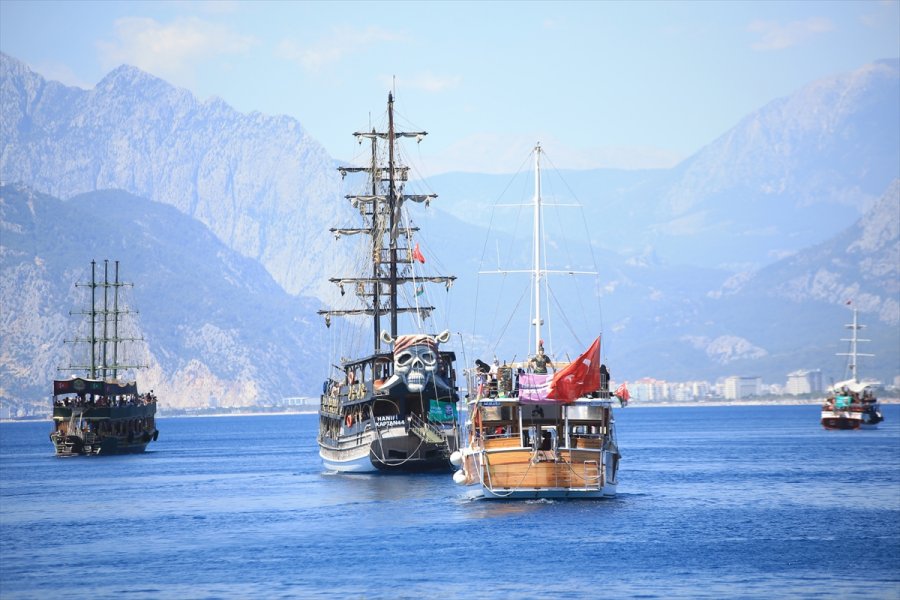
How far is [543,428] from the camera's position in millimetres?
81562

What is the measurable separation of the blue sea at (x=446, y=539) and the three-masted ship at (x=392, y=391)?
2796mm

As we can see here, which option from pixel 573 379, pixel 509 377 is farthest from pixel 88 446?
pixel 573 379

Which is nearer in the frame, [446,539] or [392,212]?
[446,539]

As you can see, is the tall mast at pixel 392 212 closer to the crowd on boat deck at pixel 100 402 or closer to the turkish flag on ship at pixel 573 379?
the turkish flag on ship at pixel 573 379

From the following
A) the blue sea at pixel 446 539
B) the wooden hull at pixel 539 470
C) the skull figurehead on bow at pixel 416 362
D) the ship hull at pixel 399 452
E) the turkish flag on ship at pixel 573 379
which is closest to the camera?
the blue sea at pixel 446 539

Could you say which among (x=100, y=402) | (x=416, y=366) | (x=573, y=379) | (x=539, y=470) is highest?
(x=416, y=366)

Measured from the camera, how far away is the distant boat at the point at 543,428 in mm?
80438

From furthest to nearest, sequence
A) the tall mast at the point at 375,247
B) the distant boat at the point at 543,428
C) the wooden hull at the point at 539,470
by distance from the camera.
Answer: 1. the tall mast at the point at 375,247
2. the wooden hull at the point at 539,470
3. the distant boat at the point at 543,428

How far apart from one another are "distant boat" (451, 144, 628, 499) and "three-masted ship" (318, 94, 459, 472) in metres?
20.9

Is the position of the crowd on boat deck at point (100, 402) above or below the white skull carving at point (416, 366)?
below

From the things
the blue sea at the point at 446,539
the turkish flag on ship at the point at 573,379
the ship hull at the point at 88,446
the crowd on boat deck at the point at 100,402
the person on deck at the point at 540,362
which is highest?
the person on deck at the point at 540,362

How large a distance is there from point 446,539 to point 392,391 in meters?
37.3

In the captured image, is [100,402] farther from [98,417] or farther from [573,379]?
[573,379]

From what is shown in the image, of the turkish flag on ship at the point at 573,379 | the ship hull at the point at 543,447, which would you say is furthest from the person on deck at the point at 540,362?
the turkish flag on ship at the point at 573,379
